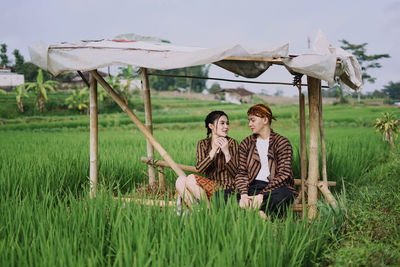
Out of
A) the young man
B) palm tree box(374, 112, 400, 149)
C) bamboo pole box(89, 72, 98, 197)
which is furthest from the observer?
palm tree box(374, 112, 400, 149)

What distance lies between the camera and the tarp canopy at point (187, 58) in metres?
2.76

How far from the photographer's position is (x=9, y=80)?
23578 millimetres

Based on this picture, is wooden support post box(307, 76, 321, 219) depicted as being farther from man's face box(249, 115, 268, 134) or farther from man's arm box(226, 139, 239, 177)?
man's arm box(226, 139, 239, 177)

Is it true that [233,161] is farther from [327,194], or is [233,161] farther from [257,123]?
[327,194]

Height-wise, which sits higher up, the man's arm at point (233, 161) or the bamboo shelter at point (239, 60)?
the bamboo shelter at point (239, 60)

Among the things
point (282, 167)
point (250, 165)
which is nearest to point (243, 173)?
point (250, 165)

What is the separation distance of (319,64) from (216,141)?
1.02 m

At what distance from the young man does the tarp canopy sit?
45 cm

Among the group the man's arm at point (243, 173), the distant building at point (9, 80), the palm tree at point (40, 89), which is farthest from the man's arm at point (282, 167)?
the distant building at point (9, 80)

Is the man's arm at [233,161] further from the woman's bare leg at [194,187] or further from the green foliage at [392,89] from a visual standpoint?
the green foliage at [392,89]

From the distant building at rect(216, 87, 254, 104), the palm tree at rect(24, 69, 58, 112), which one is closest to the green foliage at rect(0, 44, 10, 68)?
the palm tree at rect(24, 69, 58, 112)

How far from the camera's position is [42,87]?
19891mm

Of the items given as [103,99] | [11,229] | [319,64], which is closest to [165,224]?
[11,229]

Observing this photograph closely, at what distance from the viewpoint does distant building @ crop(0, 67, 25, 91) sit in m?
23.3
